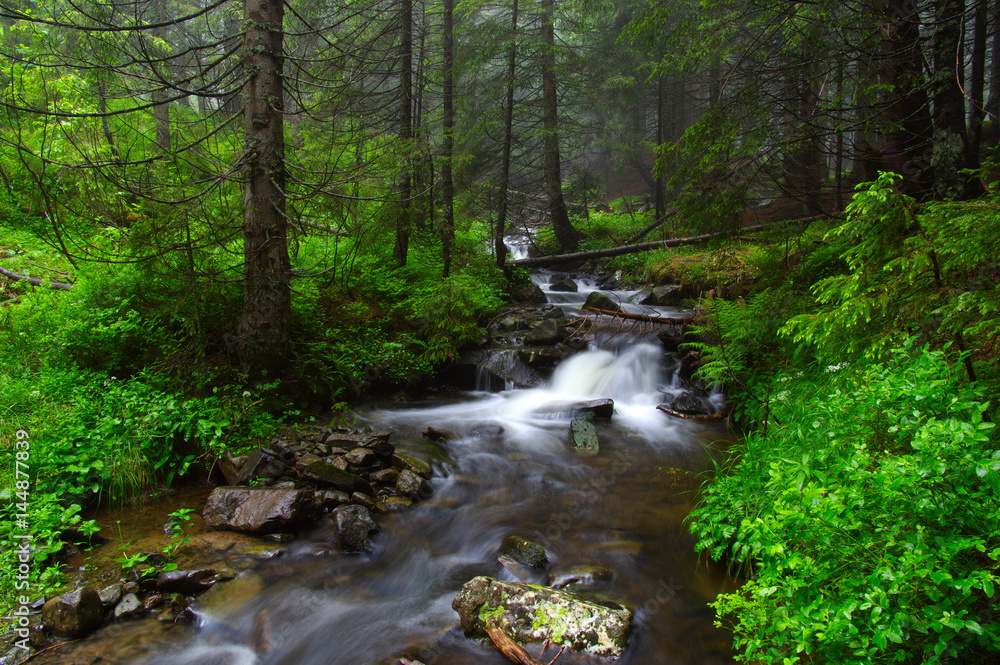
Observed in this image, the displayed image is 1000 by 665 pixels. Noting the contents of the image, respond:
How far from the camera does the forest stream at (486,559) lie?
3615mm

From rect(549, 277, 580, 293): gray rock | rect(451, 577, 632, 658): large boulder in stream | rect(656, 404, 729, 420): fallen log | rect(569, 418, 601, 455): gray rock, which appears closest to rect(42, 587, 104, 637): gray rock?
rect(451, 577, 632, 658): large boulder in stream

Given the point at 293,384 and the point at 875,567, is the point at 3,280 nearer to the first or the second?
the point at 293,384

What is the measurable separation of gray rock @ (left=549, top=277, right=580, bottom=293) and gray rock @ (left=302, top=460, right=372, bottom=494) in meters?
10.4

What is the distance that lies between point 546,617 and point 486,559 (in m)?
1.35

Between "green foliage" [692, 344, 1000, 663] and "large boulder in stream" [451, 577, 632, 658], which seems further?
"large boulder in stream" [451, 577, 632, 658]

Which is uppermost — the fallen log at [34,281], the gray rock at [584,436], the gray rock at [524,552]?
the fallen log at [34,281]

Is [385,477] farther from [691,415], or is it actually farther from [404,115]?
[404,115]

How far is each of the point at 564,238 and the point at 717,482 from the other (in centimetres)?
1312

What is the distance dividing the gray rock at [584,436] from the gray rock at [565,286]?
25.2 ft

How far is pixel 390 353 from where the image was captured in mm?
8203

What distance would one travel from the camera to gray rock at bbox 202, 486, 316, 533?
15.2 feet

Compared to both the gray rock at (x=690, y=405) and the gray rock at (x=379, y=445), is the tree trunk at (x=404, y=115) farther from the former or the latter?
the gray rock at (x=690, y=405)

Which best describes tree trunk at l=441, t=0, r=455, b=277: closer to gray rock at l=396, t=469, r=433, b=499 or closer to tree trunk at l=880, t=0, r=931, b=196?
gray rock at l=396, t=469, r=433, b=499

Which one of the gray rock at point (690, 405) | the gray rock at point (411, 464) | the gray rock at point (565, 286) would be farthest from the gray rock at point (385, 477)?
the gray rock at point (565, 286)
